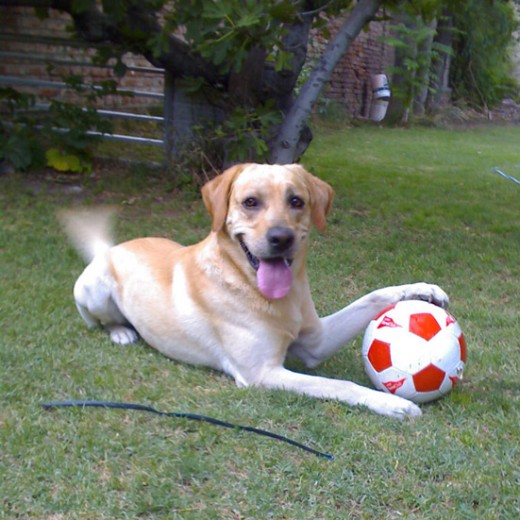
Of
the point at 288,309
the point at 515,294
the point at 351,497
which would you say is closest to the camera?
the point at 351,497

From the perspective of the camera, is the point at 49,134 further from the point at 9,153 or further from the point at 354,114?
the point at 354,114

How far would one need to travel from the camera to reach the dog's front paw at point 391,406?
348 cm

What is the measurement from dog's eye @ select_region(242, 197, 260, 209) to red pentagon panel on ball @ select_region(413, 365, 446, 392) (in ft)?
3.93

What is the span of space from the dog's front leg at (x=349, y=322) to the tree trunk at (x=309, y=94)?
4.14 metres

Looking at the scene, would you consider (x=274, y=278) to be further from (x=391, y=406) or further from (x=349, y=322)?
(x=391, y=406)

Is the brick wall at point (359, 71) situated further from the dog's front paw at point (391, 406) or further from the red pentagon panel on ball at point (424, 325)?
the dog's front paw at point (391, 406)

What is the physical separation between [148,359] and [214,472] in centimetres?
140

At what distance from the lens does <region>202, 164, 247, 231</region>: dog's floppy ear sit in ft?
12.9

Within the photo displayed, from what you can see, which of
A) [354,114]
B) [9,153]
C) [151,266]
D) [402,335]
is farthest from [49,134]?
[354,114]

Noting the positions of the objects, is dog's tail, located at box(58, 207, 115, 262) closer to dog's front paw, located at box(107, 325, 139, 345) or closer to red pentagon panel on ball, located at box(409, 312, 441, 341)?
dog's front paw, located at box(107, 325, 139, 345)

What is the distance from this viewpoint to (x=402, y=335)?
368 centimetres

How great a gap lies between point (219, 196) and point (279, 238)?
18.9 inches

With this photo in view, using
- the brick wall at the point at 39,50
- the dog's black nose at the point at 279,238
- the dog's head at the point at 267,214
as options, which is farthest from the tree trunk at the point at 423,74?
the dog's black nose at the point at 279,238

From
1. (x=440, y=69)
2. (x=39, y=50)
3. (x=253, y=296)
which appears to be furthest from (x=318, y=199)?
(x=440, y=69)
